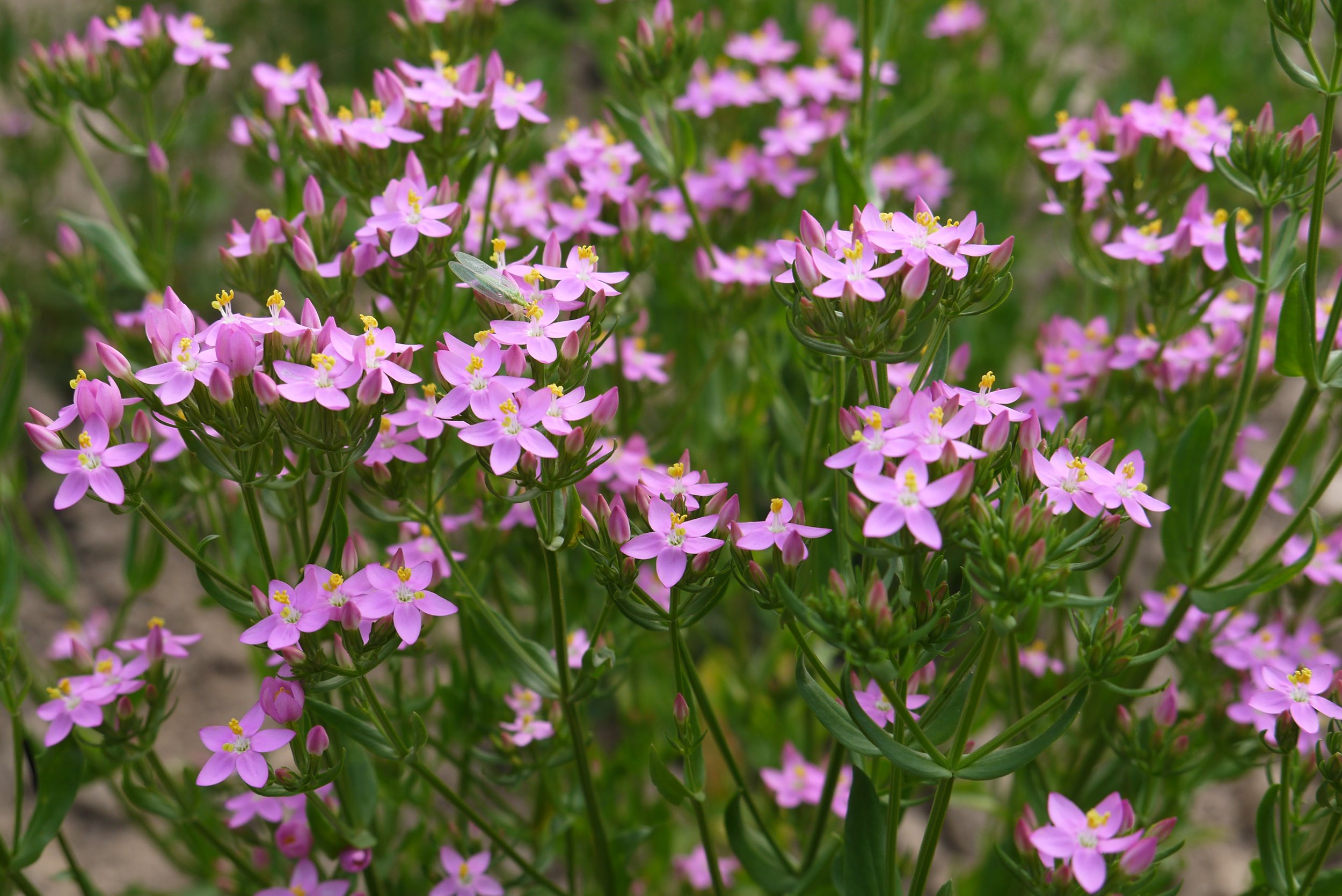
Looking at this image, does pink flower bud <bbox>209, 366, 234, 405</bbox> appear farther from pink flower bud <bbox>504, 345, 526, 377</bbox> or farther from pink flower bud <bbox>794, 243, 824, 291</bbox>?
pink flower bud <bbox>794, 243, 824, 291</bbox>

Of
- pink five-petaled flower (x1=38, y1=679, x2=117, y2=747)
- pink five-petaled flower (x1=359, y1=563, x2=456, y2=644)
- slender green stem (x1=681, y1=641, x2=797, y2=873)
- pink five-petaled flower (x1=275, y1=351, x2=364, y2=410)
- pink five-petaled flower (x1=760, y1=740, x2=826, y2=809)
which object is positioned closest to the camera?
pink five-petaled flower (x1=275, y1=351, x2=364, y2=410)

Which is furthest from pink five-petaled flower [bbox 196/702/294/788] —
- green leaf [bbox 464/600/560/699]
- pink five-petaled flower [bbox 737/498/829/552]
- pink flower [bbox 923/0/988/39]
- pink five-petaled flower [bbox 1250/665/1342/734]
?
pink flower [bbox 923/0/988/39]

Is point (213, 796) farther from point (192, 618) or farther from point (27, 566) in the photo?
point (192, 618)

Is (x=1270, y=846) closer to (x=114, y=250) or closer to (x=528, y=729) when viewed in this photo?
(x=528, y=729)

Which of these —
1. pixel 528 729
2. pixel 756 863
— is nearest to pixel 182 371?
pixel 528 729

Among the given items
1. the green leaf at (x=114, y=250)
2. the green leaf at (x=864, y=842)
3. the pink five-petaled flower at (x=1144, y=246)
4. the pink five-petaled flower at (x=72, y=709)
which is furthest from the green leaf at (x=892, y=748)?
the green leaf at (x=114, y=250)

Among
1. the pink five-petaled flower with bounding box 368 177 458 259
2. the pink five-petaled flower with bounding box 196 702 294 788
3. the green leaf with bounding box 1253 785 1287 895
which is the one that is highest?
the pink five-petaled flower with bounding box 368 177 458 259
